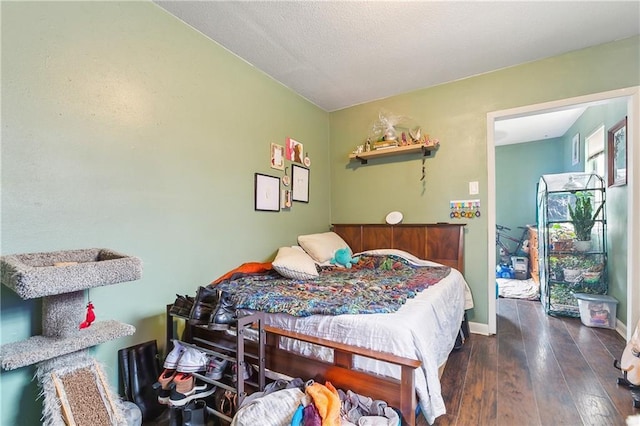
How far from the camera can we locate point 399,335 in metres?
1.21

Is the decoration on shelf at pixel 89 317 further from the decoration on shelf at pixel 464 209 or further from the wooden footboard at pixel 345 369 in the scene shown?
the decoration on shelf at pixel 464 209

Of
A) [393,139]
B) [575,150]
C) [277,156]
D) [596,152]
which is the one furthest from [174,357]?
[575,150]

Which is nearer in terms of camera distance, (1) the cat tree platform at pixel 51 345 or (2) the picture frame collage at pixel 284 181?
(1) the cat tree platform at pixel 51 345

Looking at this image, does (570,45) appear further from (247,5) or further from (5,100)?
(5,100)

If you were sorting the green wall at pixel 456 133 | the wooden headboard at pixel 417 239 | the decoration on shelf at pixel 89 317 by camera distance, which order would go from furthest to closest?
the wooden headboard at pixel 417 239 < the green wall at pixel 456 133 < the decoration on shelf at pixel 89 317

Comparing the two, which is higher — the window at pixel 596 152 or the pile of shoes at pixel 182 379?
the window at pixel 596 152

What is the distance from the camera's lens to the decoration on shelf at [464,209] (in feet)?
8.93

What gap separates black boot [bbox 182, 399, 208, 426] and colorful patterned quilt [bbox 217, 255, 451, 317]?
1.65 feet

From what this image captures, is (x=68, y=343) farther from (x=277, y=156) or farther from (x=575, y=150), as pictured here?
(x=575, y=150)

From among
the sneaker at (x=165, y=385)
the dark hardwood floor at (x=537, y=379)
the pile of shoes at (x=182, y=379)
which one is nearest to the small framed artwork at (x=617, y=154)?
the dark hardwood floor at (x=537, y=379)

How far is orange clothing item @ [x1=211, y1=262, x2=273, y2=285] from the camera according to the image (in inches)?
86.8

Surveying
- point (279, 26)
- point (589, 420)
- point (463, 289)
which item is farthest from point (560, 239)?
point (279, 26)

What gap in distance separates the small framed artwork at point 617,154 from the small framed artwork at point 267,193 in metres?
3.14

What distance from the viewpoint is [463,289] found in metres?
2.52
